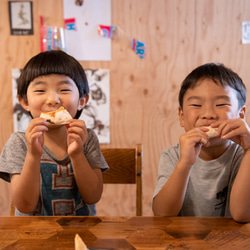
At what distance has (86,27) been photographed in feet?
6.94

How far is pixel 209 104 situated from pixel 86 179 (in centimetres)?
53

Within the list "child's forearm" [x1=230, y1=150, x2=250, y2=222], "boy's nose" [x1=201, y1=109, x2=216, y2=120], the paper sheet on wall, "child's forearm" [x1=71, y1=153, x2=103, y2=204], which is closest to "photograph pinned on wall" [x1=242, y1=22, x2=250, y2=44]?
the paper sheet on wall

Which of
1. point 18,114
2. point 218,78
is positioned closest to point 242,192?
point 218,78

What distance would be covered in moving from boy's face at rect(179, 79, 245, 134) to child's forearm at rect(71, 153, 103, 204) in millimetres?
407

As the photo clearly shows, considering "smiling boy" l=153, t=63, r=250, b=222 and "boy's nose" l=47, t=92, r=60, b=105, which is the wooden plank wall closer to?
"smiling boy" l=153, t=63, r=250, b=222

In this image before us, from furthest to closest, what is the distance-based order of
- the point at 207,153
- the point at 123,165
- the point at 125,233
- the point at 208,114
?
1. the point at 123,165
2. the point at 207,153
3. the point at 208,114
4. the point at 125,233

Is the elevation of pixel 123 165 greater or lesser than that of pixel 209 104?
lesser

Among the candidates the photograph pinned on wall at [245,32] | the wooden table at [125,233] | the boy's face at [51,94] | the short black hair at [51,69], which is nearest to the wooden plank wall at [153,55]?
the photograph pinned on wall at [245,32]

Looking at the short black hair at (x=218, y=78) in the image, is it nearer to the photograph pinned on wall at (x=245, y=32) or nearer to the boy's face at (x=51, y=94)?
the boy's face at (x=51, y=94)

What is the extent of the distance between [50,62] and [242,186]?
2.66 feet

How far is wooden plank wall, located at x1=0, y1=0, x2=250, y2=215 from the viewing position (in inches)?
83.4

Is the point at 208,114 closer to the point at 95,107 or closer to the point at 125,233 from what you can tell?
the point at 125,233

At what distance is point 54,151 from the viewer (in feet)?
3.64

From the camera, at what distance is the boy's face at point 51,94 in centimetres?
99
